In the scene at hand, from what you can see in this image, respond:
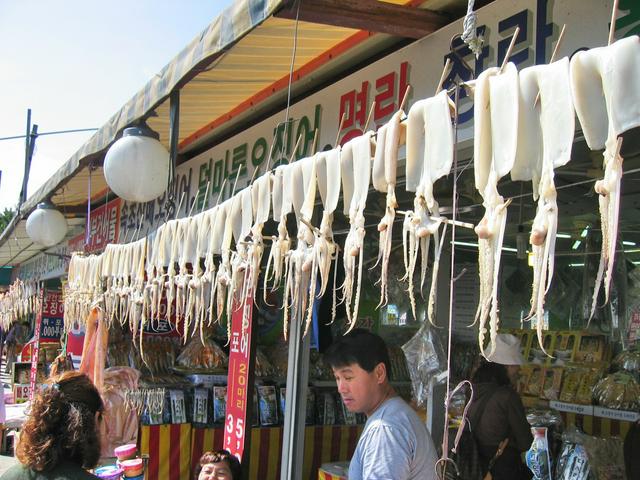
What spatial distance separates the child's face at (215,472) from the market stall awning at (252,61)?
198cm

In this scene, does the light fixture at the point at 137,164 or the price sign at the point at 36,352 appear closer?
the light fixture at the point at 137,164

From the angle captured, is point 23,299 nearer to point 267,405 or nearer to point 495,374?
point 267,405

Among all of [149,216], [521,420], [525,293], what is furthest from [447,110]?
[149,216]

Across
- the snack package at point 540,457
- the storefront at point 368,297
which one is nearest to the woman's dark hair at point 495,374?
the storefront at point 368,297

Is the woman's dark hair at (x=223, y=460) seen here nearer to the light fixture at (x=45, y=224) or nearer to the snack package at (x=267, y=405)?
the snack package at (x=267, y=405)

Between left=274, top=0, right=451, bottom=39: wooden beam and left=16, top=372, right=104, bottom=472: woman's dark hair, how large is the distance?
1.73 metres

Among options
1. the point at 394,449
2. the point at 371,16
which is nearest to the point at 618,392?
the point at 394,449

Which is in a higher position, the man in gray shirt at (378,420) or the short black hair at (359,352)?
the short black hair at (359,352)

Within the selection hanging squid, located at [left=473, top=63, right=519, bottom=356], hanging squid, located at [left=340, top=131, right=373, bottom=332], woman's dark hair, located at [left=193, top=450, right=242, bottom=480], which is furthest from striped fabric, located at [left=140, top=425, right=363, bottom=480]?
hanging squid, located at [left=473, top=63, right=519, bottom=356]

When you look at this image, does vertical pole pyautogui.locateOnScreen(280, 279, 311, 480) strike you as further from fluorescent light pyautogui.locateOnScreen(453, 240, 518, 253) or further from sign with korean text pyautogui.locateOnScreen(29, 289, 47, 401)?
sign with korean text pyautogui.locateOnScreen(29, 289, 47, 401)

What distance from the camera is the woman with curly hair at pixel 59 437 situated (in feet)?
6.84

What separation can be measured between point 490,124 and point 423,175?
0.76ft

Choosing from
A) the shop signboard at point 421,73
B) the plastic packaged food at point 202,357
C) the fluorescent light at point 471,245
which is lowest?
the plastic packaged food at point 202,357

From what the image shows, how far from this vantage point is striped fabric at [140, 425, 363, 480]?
5.44 meters
